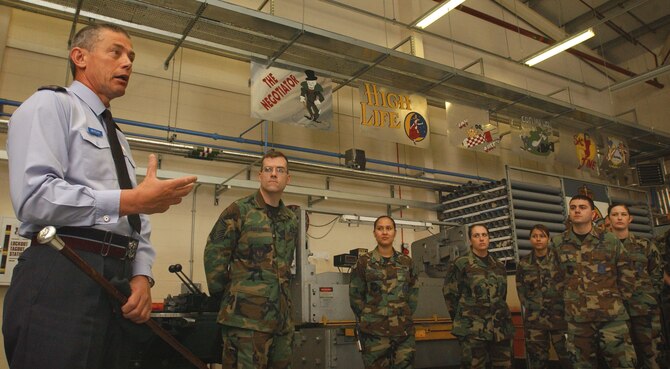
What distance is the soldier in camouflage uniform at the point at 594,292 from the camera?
3.55 metres

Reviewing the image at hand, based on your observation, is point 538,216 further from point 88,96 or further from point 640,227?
point 88,96

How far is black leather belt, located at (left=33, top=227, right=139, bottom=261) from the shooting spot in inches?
47.5

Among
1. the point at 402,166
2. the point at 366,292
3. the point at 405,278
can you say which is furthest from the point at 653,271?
the point at 402,166

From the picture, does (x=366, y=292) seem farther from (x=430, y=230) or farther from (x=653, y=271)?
(x=430, y=230)

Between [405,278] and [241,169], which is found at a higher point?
[241,169]

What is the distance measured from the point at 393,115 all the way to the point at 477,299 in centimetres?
284

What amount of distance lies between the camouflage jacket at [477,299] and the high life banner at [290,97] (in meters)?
2.40

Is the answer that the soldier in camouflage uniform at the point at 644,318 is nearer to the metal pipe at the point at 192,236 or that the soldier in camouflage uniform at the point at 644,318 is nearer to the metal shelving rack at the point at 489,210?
the metal shelving rack at the point at 489,210

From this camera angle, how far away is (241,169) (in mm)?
6172

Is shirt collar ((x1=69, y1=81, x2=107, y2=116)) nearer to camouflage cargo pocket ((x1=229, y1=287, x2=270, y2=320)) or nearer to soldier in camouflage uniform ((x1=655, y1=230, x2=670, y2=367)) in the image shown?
camouflage cargo pocket ((x1=229, y1=287, x2=270, y2=320))

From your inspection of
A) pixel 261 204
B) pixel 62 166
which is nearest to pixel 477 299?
pixel 261 204

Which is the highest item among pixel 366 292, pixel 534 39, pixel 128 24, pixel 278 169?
pixel 534 39

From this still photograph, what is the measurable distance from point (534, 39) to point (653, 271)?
6596 millimetres

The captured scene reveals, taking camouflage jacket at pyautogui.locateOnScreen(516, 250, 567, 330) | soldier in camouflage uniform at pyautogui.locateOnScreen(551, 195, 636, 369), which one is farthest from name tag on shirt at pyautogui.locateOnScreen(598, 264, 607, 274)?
camouflage jacket at pyautogui.locateOnScreen(516, 250, 567, 330)
